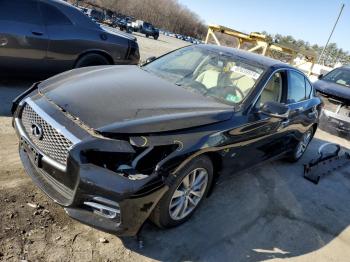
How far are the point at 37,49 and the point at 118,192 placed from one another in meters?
4.27

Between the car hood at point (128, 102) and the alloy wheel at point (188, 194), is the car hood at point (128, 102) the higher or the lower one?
the higher one

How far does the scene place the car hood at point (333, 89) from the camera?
9234mm

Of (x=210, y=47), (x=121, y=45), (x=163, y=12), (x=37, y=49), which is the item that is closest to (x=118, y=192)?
(x=210, y=47)

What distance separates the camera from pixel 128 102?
3.47 m

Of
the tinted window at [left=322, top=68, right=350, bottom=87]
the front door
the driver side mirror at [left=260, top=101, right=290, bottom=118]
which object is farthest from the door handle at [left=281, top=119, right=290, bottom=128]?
the tinted window at [left=322, top=68, right=350, bottom=87]

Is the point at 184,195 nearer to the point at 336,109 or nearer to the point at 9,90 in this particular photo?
the point at 9,90

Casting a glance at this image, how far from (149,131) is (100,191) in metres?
0.65

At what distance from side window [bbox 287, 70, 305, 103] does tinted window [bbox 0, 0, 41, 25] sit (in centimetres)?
420

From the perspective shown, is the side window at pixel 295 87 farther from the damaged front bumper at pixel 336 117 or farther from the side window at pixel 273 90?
the damaged front bumper at pixel 336 117

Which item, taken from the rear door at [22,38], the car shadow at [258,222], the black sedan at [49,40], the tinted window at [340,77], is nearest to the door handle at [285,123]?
the car shadow at [258,222]

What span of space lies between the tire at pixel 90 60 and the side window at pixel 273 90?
3651mm

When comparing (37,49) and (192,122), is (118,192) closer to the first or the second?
(192,122)

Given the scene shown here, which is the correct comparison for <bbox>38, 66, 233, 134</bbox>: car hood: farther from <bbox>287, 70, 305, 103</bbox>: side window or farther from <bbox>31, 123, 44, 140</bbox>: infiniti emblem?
<bbox>287, 70, 305, 103</bbox>: side window

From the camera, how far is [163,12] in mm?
89938
